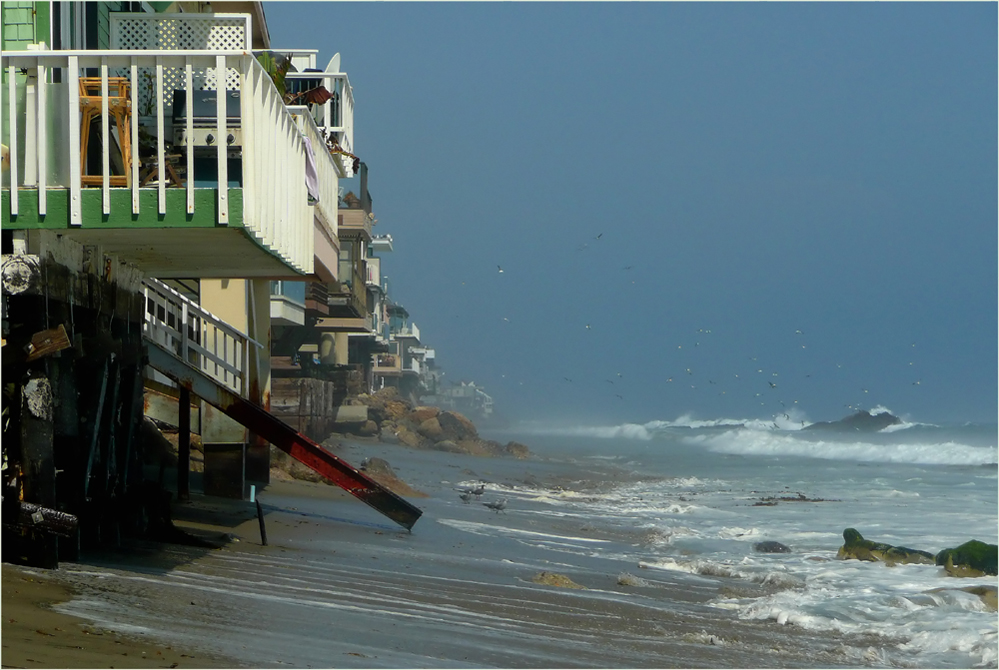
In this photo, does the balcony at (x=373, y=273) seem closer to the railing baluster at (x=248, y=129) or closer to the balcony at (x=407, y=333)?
the balcony at (x=407, y=333)

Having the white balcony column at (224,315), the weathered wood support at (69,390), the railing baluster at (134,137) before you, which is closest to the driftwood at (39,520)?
the weathered wood support at (69,390)

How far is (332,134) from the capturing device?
17.8m

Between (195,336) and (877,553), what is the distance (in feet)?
38.1

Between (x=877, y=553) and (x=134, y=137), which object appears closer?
(x=134, y=137)

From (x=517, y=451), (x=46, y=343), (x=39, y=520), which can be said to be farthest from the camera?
(x=517, y=451)

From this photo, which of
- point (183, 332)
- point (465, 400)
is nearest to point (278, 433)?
point (183, 332)

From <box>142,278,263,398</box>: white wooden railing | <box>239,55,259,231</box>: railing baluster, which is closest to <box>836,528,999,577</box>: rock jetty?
<box>142,278,263,398</box>: white wooden railing

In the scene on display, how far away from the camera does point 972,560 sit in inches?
667

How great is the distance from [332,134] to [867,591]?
1059 cm

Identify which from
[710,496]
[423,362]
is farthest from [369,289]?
[423,362]

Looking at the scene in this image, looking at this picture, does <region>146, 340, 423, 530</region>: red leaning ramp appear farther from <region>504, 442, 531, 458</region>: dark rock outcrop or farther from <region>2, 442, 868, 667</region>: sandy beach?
<region>504, 442, 531, 458</region>: dark rock outcrop

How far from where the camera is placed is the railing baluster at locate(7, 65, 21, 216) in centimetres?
876

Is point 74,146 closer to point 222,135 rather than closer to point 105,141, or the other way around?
point 105,141

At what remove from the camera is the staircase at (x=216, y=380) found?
13664 millimetres
